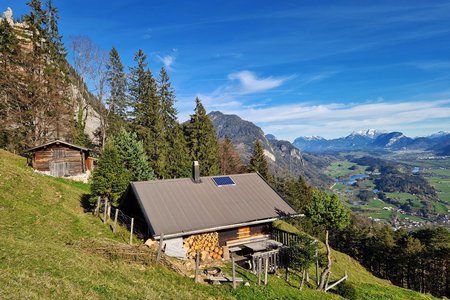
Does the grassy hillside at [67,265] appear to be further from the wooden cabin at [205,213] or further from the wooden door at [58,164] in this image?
the wooden door at [58,164]

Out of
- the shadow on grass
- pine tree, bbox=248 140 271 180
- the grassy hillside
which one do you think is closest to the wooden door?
the shadow on grass

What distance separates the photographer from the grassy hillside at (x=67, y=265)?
400 inches

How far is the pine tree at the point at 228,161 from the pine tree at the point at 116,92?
76.1 ft

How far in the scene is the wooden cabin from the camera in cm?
1923

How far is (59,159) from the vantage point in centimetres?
3728

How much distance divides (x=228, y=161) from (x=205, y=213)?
47291 millimetres

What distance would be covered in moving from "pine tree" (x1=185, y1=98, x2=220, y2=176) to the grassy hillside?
34.3 metres

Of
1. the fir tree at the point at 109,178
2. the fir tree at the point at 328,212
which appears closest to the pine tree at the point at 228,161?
the fir tree at the point at 109,178

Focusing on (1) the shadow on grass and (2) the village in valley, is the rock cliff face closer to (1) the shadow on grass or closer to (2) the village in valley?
(2) the village in valley

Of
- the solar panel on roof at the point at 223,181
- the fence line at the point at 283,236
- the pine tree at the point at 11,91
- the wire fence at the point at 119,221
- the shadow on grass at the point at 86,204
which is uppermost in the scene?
the pine tree at the point at 11,91

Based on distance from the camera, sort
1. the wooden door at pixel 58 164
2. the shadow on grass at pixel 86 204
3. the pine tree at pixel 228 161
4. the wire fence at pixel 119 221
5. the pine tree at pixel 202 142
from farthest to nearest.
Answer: the pine tree at pixel 228 161
the pine tree at pixel 202 142
the wooden door at pixel 58 164
the shadow on grass at pixel 86 204
the wire fence at pixel 119 221

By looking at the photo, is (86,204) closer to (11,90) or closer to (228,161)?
(11,90)

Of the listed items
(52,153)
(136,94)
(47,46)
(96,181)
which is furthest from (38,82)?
(96,181)

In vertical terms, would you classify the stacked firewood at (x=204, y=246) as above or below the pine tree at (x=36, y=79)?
below
